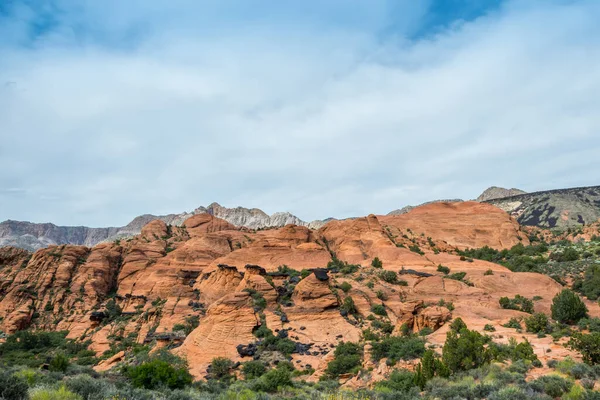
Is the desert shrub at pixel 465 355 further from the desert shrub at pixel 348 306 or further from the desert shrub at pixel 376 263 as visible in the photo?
the desert shrub at pixel 376 263

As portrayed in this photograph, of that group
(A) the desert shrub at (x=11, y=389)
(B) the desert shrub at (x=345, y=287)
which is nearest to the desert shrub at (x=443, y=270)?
(B) the desert shrub at (x=345, y=287)

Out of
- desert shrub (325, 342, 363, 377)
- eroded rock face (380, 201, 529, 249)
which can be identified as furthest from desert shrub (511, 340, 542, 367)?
eroded rock face (380, 201, 529, 249)

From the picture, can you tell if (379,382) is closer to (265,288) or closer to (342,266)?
(265,288)

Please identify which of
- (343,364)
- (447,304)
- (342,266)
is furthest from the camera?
(342,266)

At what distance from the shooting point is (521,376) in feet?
54.4

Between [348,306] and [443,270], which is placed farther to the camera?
[443,270]

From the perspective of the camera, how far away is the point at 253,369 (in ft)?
93.3

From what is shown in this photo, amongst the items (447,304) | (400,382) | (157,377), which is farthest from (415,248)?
(157,377)

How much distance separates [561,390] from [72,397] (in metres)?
15.7

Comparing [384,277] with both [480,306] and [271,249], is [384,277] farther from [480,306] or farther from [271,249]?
[271,249]

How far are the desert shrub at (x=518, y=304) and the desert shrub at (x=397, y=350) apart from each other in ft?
51.7

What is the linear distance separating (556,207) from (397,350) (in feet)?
443

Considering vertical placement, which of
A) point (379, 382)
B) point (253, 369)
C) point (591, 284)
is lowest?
point (253, 369)

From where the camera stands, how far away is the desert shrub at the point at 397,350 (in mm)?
23828
